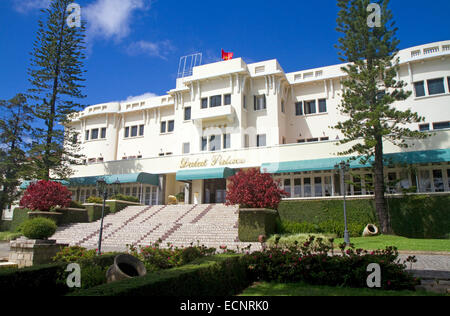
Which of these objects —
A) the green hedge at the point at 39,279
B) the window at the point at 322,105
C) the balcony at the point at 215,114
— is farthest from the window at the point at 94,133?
the green hedge at the point at 39,279

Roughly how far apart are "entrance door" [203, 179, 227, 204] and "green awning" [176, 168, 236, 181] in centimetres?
236

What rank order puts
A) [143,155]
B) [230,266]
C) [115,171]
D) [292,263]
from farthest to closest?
[143,155], [115,171], [292,263], [230,266]

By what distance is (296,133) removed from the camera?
27906 millimetres

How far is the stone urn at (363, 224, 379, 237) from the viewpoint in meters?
17.4

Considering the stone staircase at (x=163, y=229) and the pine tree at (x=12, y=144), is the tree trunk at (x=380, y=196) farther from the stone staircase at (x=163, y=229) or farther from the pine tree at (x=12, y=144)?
the pine tree at (x=12, y=144)

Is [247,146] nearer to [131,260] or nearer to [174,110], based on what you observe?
[174,110]

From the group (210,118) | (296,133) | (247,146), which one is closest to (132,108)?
(210,118)

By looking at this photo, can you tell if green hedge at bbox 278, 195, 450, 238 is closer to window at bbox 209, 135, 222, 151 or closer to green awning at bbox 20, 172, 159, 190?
window at bbox 209, 135, 222, 151

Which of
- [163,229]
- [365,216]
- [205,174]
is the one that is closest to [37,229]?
[163,229]

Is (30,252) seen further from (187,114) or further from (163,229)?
(187,114)

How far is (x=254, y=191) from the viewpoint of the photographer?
666 inches

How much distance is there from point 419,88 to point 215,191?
58.0ft

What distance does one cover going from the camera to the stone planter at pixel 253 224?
53.1 ft

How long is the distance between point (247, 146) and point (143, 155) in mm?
11559
